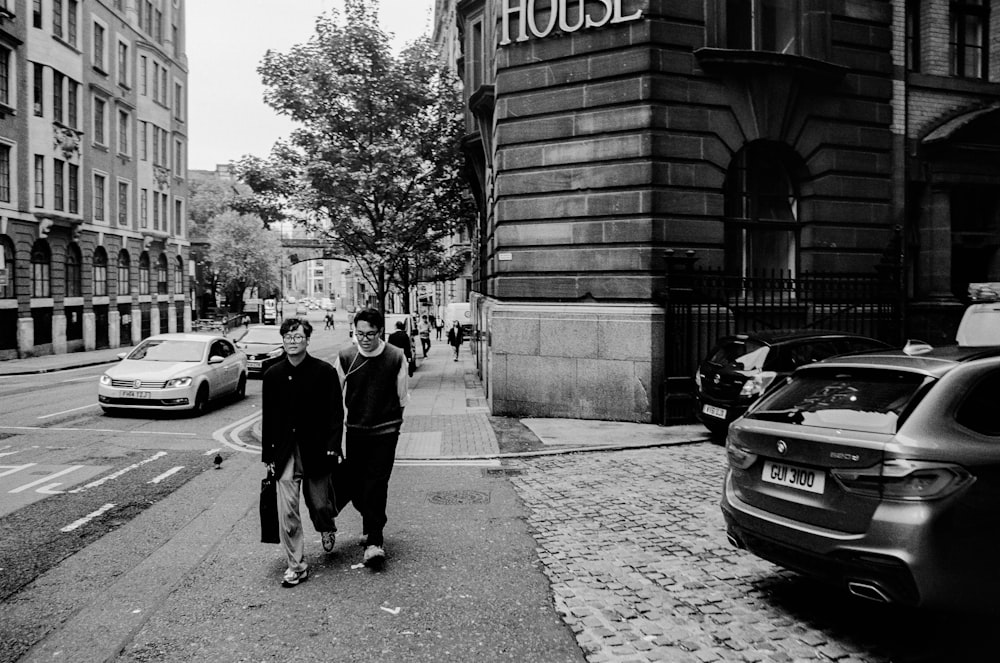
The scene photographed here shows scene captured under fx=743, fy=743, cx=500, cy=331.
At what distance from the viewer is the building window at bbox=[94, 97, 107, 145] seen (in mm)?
38500

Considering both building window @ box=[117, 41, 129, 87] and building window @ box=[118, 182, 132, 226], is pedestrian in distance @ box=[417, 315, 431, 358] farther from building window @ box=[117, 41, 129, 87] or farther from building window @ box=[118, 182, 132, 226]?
building window @ box=[117, 41, 129, 87]

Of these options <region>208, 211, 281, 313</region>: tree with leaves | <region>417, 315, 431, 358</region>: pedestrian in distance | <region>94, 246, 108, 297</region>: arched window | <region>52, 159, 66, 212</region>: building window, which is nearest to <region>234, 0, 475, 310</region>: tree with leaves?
<region>417, 315, 431, 358</region>: pedestrian in distance

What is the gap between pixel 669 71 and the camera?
13.1 metres

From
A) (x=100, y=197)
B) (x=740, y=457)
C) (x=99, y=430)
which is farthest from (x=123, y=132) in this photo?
(x=740, y=457)

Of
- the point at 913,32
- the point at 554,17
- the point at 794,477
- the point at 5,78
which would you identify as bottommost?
the point at 794,477

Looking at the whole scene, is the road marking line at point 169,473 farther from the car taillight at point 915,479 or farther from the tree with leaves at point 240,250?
the tree with leaves at point 240,250

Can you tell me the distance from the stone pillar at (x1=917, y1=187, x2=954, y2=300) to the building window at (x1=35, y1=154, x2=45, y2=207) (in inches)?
1343

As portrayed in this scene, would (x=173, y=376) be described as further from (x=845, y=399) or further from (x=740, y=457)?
(x=845, y=399)

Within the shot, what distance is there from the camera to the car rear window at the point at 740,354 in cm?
1066

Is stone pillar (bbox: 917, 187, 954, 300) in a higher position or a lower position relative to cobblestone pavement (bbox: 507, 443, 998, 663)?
higher

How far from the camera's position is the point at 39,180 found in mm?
33000

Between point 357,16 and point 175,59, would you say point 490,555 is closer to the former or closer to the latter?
point 357,16

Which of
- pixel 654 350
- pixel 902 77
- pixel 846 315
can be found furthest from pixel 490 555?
pixel 902 77

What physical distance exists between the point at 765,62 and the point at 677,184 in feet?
9.44
